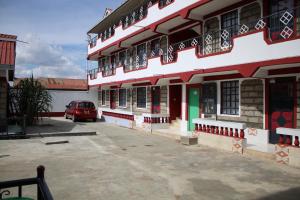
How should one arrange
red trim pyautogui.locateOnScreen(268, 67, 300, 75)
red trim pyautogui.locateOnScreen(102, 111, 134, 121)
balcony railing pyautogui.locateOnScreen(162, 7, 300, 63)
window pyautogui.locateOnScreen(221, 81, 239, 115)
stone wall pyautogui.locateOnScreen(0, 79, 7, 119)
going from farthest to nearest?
red trim pyautogui.locateOnScreen(102, 111, 134, 121), stone wall pyautogui.locateOnScreen(0, 79, 7, 119), window pyautogui.locateOnScreen(221, 81, 239, 115), red trim pyautogui.locateOnScreen(268, 67, 300, 75), balcony railing pyautogui.locateOnScreen(162, 7, 300, 63)

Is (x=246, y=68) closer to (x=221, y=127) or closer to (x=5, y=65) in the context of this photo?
(x=221, y=127)

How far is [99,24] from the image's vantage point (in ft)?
91.7

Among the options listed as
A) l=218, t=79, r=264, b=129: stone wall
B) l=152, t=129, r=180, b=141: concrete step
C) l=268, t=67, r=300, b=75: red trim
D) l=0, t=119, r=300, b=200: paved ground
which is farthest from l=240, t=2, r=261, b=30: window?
l=152, t=129, r=180, b=141: concrete step

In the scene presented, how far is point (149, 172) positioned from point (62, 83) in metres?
35.0

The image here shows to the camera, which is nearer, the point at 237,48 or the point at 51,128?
the point at 237,48

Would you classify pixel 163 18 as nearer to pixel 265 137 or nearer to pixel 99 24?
pixel 265 137

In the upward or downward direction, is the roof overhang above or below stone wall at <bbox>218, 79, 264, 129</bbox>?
above

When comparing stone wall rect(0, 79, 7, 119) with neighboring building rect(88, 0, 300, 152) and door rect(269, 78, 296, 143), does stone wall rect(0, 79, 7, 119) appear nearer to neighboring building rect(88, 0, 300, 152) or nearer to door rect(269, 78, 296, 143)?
neighboring building rect(88, 0, 300, 152)

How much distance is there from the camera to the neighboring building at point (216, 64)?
35.1 feet

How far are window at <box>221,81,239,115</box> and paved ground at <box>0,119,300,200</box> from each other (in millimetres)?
2371

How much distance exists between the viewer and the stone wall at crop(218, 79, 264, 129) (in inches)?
474

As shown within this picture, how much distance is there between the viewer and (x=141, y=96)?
2258 cm

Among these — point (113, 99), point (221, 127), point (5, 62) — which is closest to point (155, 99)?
point (113, 99)

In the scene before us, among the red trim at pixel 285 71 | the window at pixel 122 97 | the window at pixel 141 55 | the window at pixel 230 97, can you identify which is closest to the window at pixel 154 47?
the window at pixel 141 55
